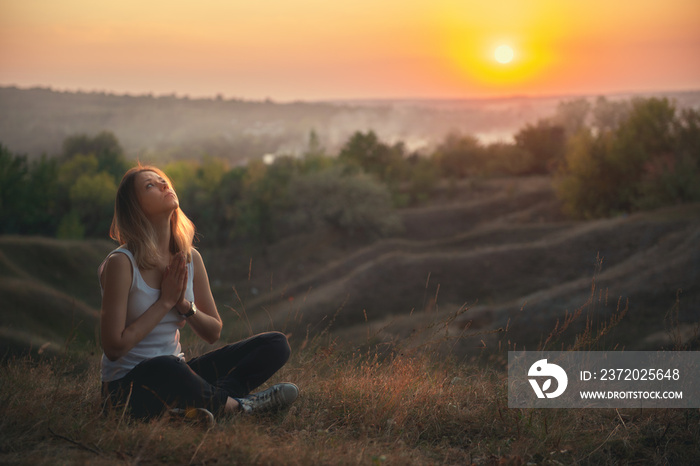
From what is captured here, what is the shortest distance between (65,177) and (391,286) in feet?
174

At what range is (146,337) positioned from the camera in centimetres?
359

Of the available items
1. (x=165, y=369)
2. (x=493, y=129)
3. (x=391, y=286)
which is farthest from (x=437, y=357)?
(x=493, y=129)

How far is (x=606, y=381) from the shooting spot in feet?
15.6

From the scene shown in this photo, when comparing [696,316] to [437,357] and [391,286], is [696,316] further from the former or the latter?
[437,357]

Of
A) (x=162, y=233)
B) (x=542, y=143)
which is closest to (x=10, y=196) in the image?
(x=162, y=233)

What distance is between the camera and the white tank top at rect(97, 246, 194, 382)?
3.49 m

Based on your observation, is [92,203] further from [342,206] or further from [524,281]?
[524,281]

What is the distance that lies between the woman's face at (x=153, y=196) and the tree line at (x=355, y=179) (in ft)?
149

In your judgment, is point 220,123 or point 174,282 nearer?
point 174,282

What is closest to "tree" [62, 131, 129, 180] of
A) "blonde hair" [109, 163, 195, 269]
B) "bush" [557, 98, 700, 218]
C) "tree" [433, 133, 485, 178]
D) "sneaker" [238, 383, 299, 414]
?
→ "tree" [433, 133, 485, 178]

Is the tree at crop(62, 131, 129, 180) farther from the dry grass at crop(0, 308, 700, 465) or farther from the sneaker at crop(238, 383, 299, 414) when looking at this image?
the sneaker at crop(238, 383, 299, 414)

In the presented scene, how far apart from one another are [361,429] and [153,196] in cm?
207

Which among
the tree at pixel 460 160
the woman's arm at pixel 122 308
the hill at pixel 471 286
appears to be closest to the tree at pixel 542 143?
the tree at pixel 460 160

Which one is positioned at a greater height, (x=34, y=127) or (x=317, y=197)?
(x=34, y=127)
